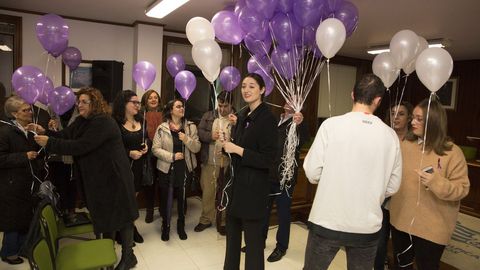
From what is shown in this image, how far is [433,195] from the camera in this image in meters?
1.97

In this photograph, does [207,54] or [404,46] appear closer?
[404,46]

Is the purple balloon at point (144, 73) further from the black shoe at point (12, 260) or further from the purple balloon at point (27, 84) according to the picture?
the black shoe at point (12, 260)

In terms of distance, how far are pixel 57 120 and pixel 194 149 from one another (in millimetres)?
1445

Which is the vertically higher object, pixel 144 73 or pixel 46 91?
pixel 144 73

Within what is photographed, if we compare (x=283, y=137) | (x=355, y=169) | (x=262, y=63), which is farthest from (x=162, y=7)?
(x=355, y=169)

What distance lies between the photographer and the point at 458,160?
1919 millimetres

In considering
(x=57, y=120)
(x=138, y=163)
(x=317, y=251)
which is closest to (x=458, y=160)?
(x=317, y=251)

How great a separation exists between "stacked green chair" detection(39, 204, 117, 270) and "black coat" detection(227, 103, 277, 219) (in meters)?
0.85

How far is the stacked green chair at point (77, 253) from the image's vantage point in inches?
77.8

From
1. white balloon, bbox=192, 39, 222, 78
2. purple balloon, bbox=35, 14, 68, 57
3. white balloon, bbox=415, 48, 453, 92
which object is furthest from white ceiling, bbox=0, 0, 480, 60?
white balloon, bbox=415, 48, 453, 92

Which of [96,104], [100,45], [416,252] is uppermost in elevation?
[100,45]

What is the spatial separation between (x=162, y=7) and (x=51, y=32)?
1.22 meters

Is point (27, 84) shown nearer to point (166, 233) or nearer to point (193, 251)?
point (166, 233)

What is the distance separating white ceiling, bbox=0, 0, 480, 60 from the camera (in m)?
3.52
